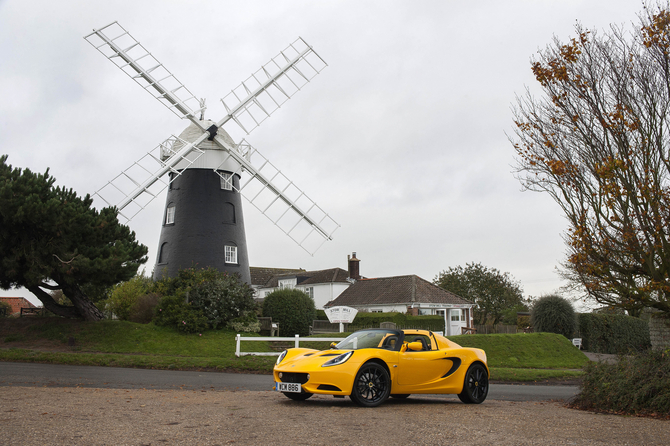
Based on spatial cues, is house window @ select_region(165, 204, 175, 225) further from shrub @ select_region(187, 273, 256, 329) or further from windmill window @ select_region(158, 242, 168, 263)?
shrub @ select_region(187, 273, 256, 329)

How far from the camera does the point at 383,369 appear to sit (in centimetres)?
877

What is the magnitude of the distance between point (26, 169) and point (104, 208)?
138 inches

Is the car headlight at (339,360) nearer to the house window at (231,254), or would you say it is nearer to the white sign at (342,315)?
the white sign at (342,315)

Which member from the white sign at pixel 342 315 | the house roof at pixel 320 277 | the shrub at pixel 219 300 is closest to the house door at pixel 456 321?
the house roof at pixel 320 277

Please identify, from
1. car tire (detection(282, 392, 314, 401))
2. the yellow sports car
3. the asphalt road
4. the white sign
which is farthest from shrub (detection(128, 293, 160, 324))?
car tire (detection(282, 392, 314, 401))

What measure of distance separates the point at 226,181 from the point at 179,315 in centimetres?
831

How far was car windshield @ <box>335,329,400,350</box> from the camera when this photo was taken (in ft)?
30.4

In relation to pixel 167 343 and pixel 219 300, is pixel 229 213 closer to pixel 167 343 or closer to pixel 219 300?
pixel 219 300

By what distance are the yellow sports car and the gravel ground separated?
32cm

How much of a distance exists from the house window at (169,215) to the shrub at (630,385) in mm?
24724

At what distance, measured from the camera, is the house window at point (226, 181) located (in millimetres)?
30284

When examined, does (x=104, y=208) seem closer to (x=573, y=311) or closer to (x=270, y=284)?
(x=573, y=311)

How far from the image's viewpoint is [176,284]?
27812 millimetres

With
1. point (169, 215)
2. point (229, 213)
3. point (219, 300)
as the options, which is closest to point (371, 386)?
point (219, 300)
